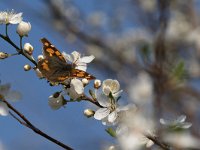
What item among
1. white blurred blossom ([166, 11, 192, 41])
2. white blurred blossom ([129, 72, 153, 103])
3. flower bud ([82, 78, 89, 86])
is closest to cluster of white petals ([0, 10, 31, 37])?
flower bud ([82, 78, 89, 86])

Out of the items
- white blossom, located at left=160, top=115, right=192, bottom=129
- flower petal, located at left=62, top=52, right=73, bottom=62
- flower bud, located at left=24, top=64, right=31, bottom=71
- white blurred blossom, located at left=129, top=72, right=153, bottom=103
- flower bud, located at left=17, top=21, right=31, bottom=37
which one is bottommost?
flower bud, located at left=24, top=64, right=31, bottom=71

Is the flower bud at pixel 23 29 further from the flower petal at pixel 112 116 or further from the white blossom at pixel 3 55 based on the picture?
the flower petal at pixel 112 116

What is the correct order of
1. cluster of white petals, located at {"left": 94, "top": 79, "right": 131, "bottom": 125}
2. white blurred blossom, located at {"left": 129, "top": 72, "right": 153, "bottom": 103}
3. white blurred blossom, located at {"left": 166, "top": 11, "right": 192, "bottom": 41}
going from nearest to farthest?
1. cluster of white petals, located at {"left": 94, "top": 79, "right": 131, "bottom": 125}
2. white blurred blossom, located at {"left": 129, "top": 72, "right": 153, "bottom": 103}
3. white blurred blossom, located at {"left": 166, "top": 11, "right": 192, "bottom": 41}

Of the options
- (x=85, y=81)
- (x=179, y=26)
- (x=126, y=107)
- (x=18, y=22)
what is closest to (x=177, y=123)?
(x=126, y=107)

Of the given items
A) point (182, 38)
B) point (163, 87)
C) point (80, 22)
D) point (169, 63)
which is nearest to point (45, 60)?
point (163, 87)

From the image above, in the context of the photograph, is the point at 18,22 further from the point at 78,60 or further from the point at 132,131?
the point at 132,131

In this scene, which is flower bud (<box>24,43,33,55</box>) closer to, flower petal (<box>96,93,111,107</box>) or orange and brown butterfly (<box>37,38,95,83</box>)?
orange and brown butterfly (<box>37,38,95,83</box>)

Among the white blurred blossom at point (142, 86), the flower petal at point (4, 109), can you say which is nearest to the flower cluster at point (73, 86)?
the flower petal at point (4, 109)
